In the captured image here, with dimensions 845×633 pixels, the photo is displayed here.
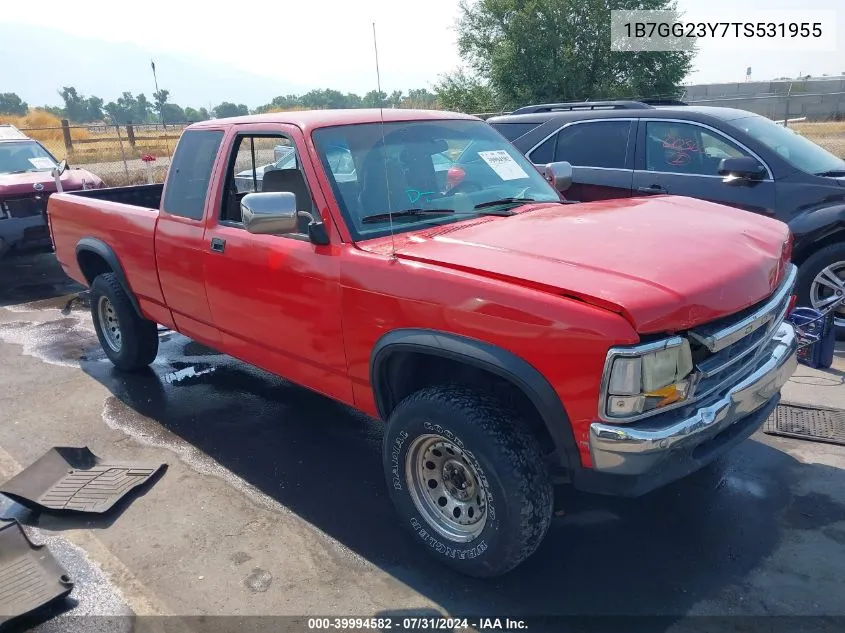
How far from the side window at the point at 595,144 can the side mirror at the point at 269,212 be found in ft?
14.1

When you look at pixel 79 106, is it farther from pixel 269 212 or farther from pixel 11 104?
pixel 269 212

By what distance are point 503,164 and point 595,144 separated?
3.05 metres

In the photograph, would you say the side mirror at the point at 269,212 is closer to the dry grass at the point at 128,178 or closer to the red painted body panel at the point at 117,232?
the red painted body panel at the point at 117,232

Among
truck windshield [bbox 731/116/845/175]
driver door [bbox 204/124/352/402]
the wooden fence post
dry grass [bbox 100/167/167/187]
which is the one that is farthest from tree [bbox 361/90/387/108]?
the wooden fence post

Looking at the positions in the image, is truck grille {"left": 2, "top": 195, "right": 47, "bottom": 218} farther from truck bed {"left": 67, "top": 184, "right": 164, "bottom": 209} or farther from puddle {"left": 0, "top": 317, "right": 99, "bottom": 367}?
truck bed {"left": 67, "top": 184, "right": 164, "bottom": 209}

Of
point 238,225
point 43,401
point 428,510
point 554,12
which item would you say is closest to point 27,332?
point 43,401

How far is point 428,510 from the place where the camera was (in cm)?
326

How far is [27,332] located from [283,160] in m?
4.46

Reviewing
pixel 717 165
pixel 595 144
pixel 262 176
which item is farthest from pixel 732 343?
pixel 595 144

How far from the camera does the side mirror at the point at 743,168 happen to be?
5.82 m

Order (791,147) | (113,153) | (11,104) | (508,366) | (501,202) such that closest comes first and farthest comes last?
(508,366) < (501,202) < (791,147) < (113,153) < (11,104)

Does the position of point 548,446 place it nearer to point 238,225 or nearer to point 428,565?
point 428,565

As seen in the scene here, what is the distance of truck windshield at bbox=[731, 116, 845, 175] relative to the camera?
596cm

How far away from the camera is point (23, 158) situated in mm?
10430
